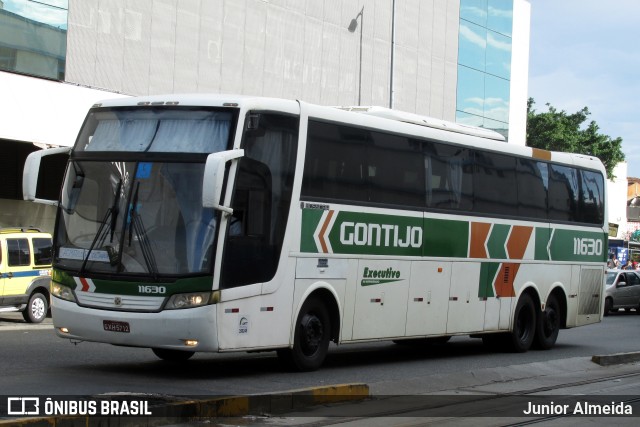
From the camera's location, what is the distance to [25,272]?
2312 centimetres

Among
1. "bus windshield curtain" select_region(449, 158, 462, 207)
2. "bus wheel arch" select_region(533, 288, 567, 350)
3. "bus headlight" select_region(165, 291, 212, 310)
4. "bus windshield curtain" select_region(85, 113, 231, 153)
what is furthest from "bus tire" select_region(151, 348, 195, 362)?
"bus wheel arch" select_region(533, 288, 567, 350)

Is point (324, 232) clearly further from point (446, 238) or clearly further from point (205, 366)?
point (446, 238)

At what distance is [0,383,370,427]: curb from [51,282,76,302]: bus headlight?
11.0 ft

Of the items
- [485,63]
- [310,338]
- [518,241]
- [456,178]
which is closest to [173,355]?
[310,338]

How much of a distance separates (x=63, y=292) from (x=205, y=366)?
8.53 feet

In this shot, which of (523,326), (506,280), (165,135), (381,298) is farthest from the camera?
(523,326)

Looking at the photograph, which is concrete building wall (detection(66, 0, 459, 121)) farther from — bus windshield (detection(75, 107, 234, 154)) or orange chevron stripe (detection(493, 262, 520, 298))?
bus windshield (detection(75, 107, 234, 154))

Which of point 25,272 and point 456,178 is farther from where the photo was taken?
point 25,272

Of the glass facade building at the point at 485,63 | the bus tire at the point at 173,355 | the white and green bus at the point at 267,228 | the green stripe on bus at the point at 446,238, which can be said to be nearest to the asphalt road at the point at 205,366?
the bus tire at the point at 173,355

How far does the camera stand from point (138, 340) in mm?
12211

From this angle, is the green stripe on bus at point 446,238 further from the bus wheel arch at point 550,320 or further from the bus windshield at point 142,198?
the bus windshield at point 142,198

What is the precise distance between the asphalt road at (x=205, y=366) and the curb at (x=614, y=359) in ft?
3.16

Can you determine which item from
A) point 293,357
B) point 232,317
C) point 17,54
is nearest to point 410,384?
point 293,357

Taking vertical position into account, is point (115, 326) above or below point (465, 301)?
below
